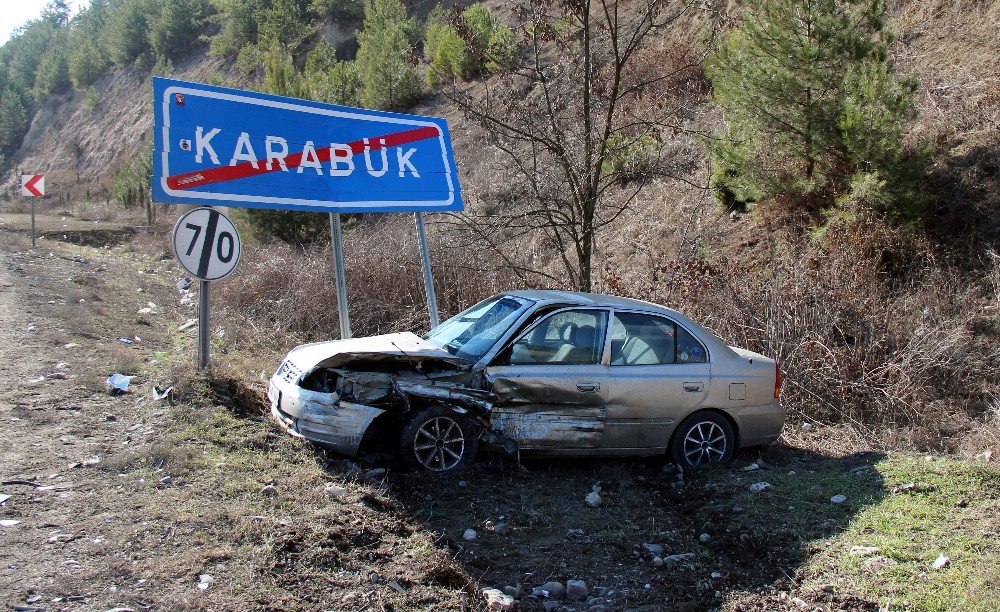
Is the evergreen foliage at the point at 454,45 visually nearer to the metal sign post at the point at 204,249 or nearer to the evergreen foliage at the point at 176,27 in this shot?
the metal sign post at the point at 204,249

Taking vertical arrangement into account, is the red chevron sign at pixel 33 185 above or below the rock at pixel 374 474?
above

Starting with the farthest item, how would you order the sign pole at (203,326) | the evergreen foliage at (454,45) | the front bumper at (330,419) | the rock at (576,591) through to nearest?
1. the evergreen foliage at (454,45)
2. the sign pole at (203,326)
3. the front bumper at (330,419)
4. the rock at (576,591)

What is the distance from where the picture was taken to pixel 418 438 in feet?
20.6

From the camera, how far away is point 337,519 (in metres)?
5.00

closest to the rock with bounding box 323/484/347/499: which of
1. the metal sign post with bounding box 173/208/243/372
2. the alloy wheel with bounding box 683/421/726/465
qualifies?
the metal sign post with bounding box 173/208/243/372

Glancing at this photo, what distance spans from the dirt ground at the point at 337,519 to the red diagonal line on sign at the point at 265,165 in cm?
181

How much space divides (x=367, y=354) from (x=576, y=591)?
265 cm

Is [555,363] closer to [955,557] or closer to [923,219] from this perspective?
[955,557]

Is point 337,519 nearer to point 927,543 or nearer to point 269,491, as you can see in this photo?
point 269,491

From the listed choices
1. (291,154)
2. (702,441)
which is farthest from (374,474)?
(291,154)

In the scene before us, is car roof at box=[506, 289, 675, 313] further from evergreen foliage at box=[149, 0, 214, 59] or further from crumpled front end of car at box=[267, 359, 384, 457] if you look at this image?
evergreen foliage at box=[149, 0, 214, 59]

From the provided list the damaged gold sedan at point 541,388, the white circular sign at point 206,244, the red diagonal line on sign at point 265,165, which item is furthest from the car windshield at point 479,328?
the red diagonal line on sign at point 265,165

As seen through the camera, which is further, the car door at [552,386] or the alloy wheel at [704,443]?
the alloy wheel at [704,443]

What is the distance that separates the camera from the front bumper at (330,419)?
6.14 metres
